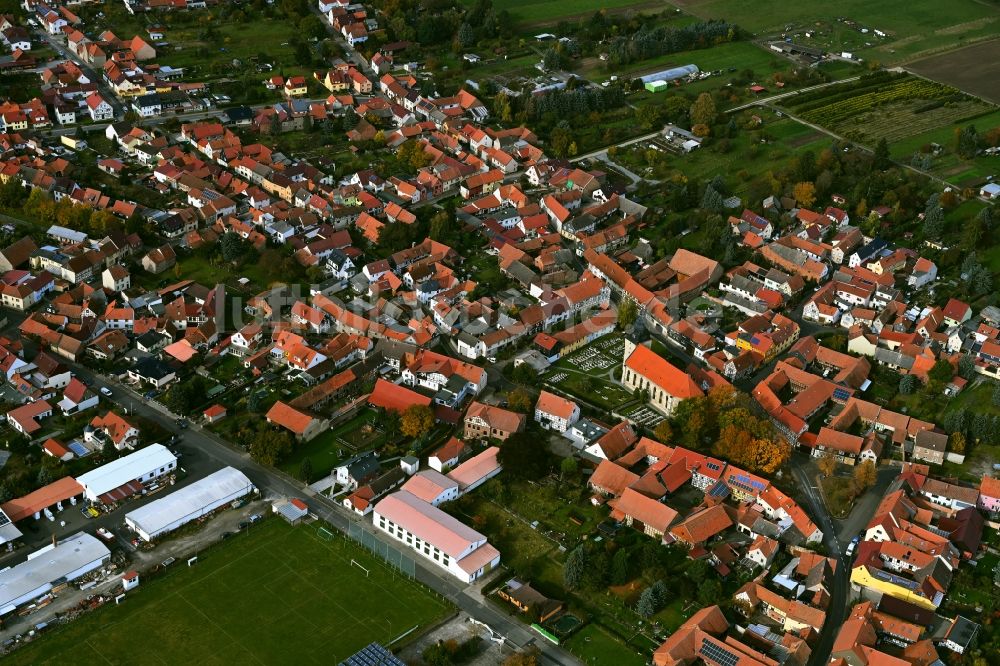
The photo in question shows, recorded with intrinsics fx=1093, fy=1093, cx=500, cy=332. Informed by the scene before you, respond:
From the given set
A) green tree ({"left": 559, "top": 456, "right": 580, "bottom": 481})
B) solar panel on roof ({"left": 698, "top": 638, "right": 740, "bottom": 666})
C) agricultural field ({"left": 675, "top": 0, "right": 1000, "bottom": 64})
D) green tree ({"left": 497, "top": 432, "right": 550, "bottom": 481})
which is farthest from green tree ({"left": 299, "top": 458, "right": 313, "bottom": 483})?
agricultural field ({"left": 675, "top": 0, "right": 1000, "bottom": 64})

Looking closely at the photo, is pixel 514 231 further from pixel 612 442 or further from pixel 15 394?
pixel 15 394

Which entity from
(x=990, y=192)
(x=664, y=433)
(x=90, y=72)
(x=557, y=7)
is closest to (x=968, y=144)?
(x=990, y=192)

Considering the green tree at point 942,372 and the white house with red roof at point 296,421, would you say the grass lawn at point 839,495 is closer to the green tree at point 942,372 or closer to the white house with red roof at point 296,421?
the green tree at point 942,372

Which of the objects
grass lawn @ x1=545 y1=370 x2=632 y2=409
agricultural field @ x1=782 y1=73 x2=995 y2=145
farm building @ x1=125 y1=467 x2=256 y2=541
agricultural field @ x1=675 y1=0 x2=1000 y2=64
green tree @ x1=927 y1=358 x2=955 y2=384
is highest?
agricultural field @ x1=675 y1=0 x2=1000 y2=64

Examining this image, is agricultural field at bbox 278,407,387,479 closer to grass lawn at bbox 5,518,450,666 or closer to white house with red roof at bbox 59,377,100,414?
grass lawn at bbox 5,518,450,666

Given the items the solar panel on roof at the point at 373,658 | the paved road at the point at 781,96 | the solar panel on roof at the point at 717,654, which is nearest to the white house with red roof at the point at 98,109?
the paved road at the point at 781,96

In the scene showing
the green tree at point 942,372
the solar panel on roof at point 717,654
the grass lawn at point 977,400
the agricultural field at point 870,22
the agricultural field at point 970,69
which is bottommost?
the grass lawn at point 977,400
